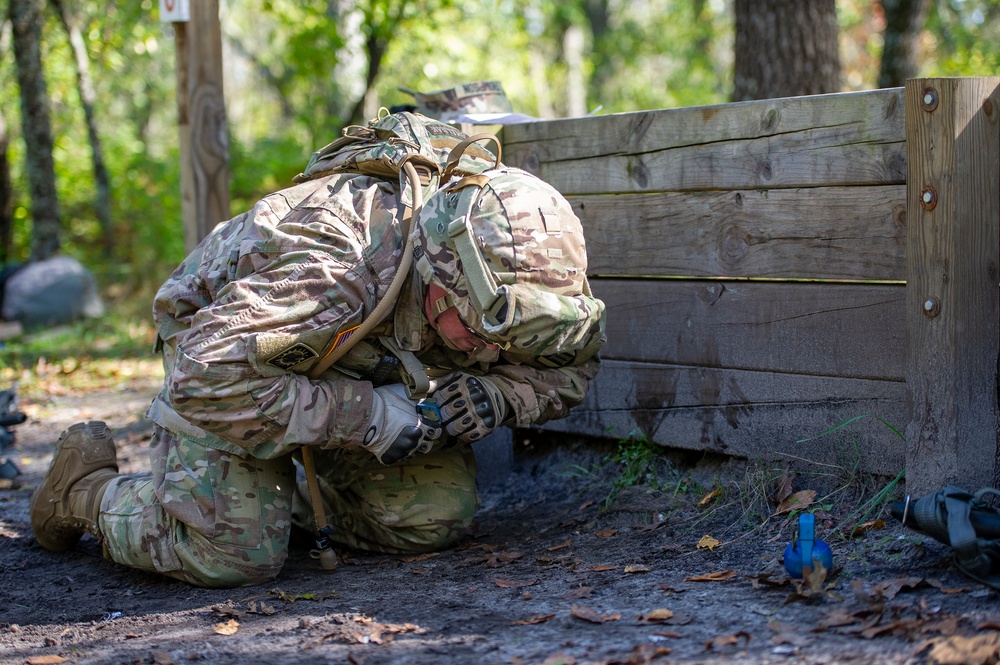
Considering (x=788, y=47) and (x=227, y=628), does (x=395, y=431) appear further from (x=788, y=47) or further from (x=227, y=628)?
(x=788, y=47)

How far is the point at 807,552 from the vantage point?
2.52 metres

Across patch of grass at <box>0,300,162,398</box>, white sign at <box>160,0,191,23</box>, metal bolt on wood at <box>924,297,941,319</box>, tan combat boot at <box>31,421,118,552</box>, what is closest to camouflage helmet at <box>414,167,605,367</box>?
metal bolt on wood at <box>924,297,941,319</box>

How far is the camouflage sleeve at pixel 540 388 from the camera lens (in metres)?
3.14

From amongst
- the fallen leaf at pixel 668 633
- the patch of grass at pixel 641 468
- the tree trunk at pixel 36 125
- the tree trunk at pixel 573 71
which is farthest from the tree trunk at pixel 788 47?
the tree trunk at pixel 573 71

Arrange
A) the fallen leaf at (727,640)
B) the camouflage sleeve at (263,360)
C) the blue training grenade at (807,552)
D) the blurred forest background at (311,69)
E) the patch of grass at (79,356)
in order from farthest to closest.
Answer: the blurred forest background at (311,69) < the patch of grass at (79,356) < the camouflage sleeve at (263,360) < the blue training grenade at (807,552) < the fallen leaf at (727,640)

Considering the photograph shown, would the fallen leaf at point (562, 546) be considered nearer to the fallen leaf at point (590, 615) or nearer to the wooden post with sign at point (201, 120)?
the fallen leaf at point (590, 615)

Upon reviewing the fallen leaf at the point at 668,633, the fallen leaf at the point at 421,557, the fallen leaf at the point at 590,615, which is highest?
the fallen leaf at the point at 668,633

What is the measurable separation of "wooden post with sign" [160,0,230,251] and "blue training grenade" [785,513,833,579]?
3.09 metres

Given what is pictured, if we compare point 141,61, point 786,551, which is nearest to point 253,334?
point 786,551

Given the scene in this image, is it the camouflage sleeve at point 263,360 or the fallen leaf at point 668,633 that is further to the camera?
the camouflage sleeve at point 263,360

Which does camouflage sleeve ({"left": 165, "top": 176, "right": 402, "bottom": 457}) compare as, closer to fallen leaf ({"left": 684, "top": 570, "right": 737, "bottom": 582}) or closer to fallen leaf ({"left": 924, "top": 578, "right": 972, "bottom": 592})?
fallen leaf ({"left": 684, "top": 570, "right": 737, "bottom": 582})

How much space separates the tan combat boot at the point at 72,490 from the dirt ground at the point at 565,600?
107 millimetres

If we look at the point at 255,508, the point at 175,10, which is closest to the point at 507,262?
the point at 255,508

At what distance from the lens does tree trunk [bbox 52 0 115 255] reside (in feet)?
36.6
